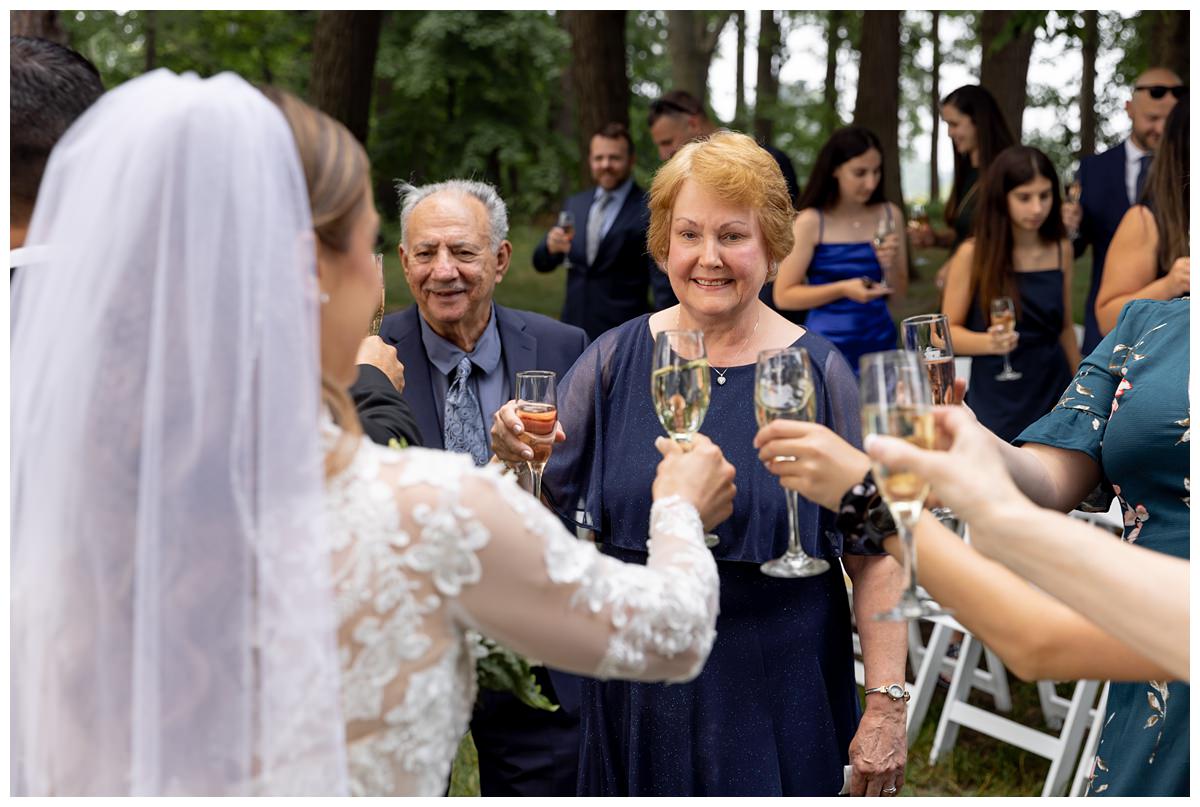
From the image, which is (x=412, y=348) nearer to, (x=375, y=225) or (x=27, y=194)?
(x=27, y=194)

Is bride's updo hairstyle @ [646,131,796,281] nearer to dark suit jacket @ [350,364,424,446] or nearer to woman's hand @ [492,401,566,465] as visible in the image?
woman's hand @ [492,401,566,465]

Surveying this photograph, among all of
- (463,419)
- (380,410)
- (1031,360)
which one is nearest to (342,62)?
(1031,360)

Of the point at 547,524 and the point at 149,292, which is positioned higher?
the point at 149,292

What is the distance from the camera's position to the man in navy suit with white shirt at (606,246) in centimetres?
903

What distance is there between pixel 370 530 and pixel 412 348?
7.80ft

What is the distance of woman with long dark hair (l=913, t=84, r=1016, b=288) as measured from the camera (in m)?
8.62

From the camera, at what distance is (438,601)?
195cm

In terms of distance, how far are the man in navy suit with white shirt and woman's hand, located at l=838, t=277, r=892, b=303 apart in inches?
68.5

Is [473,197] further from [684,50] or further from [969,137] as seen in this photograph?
[684,50]

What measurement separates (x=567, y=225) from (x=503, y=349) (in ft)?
15.9

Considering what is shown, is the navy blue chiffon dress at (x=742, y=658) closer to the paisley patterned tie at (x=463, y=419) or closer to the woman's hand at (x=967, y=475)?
the paisley patterned tie at (x=463, y=419)

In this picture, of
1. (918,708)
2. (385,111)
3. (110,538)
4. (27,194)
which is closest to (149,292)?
(110,538)

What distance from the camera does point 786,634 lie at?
3281 millimetres

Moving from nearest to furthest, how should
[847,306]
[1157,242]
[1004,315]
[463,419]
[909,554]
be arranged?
1. [909,554]
2. [463,419]
3. [1157,242]
4. [1004,315]
5. [847,306]
